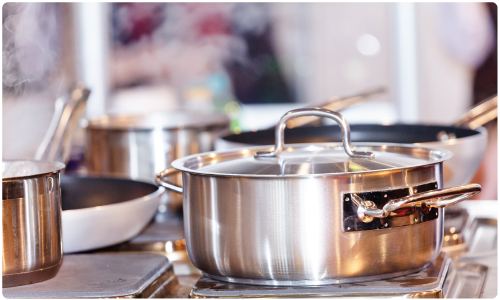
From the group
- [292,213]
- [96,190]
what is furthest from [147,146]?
[292,213]

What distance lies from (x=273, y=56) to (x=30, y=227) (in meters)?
3.24

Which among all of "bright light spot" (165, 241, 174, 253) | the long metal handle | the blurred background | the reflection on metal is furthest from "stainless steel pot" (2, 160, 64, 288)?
the blurred background

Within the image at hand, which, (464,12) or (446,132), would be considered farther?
(464,12)

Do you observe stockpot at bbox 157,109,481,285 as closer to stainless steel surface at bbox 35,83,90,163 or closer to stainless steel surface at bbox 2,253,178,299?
stainless steel surface at bbox 2,253,178,299

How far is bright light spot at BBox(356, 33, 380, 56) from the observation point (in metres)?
3.71

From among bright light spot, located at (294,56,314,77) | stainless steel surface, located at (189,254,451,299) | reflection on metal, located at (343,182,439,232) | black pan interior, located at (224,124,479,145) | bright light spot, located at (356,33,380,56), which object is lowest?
stainless steel surface, located at (189,254,451,299)

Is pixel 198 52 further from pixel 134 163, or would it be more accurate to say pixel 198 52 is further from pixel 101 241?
pixel 101 241

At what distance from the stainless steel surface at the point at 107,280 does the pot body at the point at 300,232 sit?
11cm

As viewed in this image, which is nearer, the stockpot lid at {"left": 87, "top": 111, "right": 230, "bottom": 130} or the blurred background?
the stockpot lid at {"left": 87, "top": 111, "right": 230, "bottom": 130}

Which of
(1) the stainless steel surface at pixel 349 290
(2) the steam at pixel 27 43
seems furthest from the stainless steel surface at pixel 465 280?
(2) the steam at pixel 27 43

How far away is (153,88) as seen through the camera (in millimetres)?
3949

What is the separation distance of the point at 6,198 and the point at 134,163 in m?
0.55

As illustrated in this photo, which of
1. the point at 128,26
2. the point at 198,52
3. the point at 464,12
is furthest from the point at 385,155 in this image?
the point at 128,26

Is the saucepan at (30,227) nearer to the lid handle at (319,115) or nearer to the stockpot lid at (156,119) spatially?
the lid handle at (319,115)
